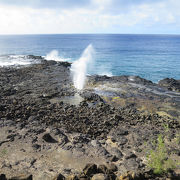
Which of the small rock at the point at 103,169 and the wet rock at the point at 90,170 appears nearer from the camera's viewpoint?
the wet rock at the point at 90,170

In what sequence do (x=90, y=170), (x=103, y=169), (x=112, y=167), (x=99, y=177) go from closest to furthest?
1. (x=99, y=177)
2. (x=90, y=170)
3. (x=103, y=169)
4. (x=112, y=167)

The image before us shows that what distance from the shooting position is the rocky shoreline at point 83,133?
7930 mm

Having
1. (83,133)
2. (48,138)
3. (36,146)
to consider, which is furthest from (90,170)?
(83,133)

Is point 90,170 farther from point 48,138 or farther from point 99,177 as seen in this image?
point 48,138

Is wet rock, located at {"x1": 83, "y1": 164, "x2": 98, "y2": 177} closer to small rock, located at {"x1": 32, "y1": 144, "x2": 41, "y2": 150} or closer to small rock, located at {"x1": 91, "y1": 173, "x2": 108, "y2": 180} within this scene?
small rock, located at {"x1": 91, "y1": 173, "x2": 108, "y2": 180}

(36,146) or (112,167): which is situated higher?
(112,167)

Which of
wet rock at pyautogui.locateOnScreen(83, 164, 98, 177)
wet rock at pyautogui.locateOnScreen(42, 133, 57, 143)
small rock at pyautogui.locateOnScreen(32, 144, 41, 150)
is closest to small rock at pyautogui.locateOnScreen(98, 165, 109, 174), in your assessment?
wet rock at pyautogui.locateOnScreen(83, 164, 98, 177)

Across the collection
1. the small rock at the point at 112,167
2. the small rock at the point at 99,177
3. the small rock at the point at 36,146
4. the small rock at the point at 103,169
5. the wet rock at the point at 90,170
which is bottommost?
the small rock at the point at 36,146

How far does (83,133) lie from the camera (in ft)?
38.4

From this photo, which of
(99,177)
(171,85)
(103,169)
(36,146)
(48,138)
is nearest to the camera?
(99,177)

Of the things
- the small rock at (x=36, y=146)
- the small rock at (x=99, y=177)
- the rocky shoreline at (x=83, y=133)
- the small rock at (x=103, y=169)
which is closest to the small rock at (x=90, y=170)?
the rocky shoreline at (x=83, y=133)

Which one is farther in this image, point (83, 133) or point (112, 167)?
point (83, 133)

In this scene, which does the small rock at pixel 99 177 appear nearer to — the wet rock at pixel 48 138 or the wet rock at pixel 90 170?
the wet rock at pixel 90 170

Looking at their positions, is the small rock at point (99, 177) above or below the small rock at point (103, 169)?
above
